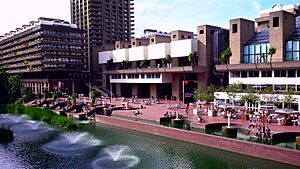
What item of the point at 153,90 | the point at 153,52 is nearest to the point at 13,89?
the point at 153,90

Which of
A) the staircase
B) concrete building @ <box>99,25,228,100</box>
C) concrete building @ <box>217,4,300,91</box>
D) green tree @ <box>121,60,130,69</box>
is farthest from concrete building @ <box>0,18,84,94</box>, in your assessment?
concrete building @ <box>217,4,300,91</box>

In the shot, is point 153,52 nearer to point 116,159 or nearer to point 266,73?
point 266,73

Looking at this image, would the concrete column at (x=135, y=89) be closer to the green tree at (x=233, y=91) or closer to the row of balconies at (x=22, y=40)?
the row of balconies at (x=22, y=40)

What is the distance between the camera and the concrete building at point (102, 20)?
384ft

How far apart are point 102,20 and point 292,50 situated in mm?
82064

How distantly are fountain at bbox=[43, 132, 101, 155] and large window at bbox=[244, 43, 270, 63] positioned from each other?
2978cm

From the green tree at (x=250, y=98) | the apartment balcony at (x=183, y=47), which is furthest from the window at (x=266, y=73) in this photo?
the apartment balcony at (x=183, y=47)

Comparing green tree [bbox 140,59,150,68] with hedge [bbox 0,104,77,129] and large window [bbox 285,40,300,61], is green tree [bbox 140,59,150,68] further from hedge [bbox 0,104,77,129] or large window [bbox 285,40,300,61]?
large window [bbox 285,40,300,61]

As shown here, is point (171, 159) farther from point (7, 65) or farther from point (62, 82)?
point (7, 65)

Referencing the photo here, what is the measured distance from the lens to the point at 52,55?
315 feet

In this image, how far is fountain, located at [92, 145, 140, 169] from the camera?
26906mm

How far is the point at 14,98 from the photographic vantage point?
287 ft

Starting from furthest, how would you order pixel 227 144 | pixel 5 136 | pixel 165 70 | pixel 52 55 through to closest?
pixel 52 55, pixel 165 70, pixel 5 136, pixel 227 144

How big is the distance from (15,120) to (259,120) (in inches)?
1542
